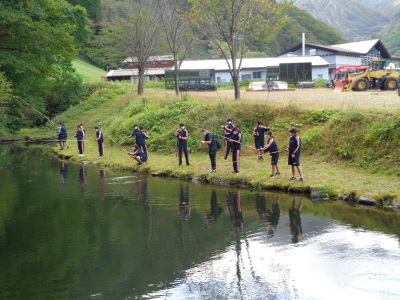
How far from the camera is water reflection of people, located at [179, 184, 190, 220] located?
44.1 ft

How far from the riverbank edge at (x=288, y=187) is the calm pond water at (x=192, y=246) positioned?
0.50 metres

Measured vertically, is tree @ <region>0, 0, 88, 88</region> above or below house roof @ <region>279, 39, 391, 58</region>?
below

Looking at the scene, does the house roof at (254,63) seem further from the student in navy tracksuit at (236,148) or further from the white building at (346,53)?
the student in navy tracksuit at (236,148)

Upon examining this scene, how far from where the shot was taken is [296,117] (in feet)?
75.5

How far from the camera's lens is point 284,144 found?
2167 centimetres

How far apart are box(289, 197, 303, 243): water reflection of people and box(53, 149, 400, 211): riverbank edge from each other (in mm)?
651

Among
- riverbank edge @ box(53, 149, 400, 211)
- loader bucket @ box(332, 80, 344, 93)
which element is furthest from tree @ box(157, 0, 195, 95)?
riverbank edge @ box(53, 149, 400, 211)

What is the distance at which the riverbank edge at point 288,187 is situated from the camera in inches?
528

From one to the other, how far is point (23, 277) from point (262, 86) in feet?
129

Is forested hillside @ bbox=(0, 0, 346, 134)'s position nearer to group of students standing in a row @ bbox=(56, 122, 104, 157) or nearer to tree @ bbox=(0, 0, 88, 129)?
tree @ bbox=(0, 0, 88, 129)

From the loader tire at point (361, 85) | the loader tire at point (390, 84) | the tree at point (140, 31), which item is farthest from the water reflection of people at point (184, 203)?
the tree at point (140, 31)

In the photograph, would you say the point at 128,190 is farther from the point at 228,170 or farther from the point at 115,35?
the point at 115,35

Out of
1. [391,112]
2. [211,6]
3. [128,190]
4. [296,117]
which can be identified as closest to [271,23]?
[211,6]

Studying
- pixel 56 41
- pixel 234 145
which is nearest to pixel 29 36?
pixel 56 41
